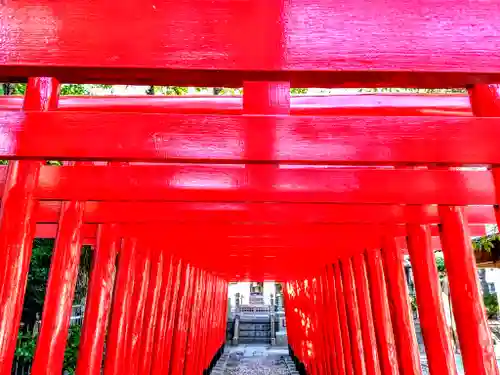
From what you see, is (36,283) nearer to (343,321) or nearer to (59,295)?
(343,321)

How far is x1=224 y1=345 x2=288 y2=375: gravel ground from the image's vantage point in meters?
17.4

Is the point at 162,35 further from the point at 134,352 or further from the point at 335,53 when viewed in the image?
the point at 134,352

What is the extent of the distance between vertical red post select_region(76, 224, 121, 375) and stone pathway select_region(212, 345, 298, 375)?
13.3 metres

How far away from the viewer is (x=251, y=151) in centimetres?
233

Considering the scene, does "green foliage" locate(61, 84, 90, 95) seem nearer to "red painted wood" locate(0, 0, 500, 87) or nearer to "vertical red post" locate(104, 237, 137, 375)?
"vertical red post" locate(104, 237, 137, 375)

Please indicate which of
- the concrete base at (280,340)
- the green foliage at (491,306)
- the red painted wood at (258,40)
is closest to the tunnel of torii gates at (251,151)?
the red painted wood at (258,40)

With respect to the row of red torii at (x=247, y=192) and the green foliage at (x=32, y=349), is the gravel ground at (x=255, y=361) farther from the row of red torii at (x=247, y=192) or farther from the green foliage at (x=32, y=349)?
the row of red torii at (x=247, y=192)

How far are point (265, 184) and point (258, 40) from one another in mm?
2080

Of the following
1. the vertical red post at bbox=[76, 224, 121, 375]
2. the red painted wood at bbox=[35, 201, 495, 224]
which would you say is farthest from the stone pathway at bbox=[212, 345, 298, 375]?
the red painted wood at bbox=[35, 201, 495, 224]

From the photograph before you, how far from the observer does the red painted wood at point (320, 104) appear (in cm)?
337

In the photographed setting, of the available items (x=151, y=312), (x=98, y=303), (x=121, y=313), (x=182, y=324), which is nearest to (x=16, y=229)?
(x=98, y=303)

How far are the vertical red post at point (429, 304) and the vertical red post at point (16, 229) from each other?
3.88 metres

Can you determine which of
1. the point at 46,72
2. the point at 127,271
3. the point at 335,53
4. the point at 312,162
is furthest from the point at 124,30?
the point at 127,271

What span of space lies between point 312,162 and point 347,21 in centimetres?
88
